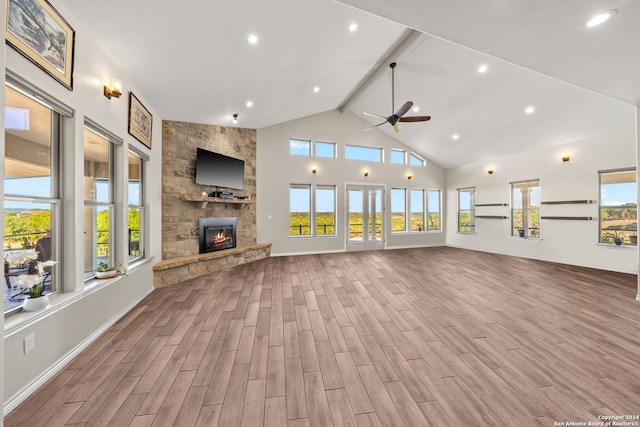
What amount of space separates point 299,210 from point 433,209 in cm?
481

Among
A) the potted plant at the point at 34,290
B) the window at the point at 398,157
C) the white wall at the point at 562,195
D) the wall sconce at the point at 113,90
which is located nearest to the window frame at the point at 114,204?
the wall sconce at the point at 113,90

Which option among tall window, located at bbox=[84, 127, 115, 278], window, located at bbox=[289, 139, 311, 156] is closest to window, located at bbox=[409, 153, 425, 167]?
window, located at bbox=[289, 139, 311, 156]

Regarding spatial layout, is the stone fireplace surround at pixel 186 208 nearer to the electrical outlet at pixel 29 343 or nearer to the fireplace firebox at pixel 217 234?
the fireplace firebox at pixel 217 234

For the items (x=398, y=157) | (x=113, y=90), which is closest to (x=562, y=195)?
(x=398, y=157)

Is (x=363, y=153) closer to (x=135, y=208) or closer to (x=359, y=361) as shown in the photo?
(x=135, y=208)

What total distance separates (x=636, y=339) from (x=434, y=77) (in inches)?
189

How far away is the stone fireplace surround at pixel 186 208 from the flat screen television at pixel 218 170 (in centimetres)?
22

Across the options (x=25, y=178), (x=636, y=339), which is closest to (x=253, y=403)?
(x=25, y=178)

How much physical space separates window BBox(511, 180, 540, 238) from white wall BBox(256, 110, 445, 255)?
2445mm

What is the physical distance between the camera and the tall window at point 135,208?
3611 mm

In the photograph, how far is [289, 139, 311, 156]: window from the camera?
6922 millimetres

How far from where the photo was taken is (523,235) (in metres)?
6.38

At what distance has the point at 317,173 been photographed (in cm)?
712

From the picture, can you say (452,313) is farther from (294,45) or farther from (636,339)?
(294,45)
